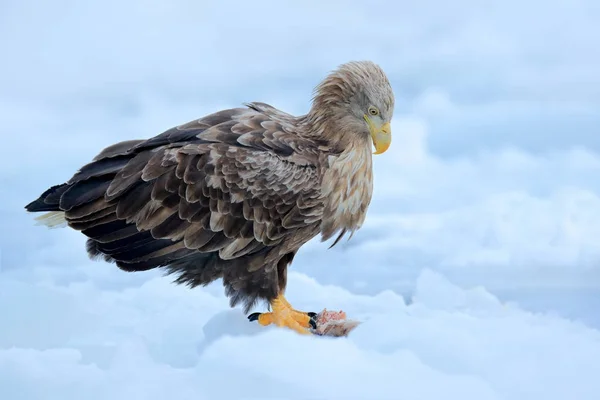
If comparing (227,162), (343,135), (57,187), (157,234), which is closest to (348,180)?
(343,135)

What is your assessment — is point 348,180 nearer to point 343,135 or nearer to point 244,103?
point 343,135

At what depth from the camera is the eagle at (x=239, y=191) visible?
7.11m

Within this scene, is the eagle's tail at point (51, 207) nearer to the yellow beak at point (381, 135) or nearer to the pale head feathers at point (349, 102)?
the pale head feathers at point (349, 102)

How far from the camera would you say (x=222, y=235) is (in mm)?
7160

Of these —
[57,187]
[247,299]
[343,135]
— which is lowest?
[247,299]

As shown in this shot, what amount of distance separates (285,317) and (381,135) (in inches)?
54.4

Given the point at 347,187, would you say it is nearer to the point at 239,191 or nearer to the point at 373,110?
the point at 373,110

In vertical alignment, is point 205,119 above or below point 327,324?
above

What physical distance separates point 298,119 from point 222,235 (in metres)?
0.99

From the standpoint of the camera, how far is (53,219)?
7.59 m

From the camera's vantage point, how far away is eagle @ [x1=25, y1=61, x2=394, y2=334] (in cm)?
711

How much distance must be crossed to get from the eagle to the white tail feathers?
122 millimetres

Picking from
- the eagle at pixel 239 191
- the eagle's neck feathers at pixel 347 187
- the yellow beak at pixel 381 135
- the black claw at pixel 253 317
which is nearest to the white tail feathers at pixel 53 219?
the eagle at pixel 239 191

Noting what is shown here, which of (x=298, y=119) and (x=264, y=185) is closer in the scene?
(x=264, y=185)
